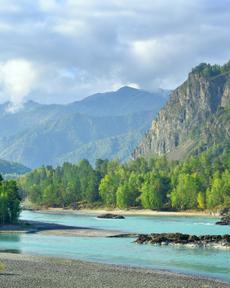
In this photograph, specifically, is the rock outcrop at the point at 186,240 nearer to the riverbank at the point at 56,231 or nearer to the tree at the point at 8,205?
the riverbank at the point at 56,231

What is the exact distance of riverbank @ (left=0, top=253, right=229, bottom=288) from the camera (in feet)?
227

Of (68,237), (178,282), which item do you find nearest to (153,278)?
(178,282)

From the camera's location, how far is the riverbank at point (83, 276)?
69.1 m

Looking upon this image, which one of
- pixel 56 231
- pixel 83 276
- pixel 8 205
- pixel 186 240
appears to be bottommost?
pixel 83 276

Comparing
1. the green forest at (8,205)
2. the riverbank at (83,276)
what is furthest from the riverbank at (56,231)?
the riverbank at (83,276)

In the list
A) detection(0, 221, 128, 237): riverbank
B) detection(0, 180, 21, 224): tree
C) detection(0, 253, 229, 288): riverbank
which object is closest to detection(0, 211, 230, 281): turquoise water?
detection(0, 253, 229, 288): riverbank

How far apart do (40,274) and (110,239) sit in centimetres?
5360

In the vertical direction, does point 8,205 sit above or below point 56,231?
above

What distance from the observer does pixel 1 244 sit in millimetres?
117875

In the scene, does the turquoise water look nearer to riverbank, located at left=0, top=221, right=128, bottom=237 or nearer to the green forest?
riverbank, located at left=0, top=221, right=128, bottom=237

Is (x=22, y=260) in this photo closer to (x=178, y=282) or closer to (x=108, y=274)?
(x=108, y=274)

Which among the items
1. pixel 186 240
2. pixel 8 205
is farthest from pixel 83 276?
pixel 8 205

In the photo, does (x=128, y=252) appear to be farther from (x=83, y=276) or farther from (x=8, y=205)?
(x=8, y=205)

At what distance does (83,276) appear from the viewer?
75.4 meters
